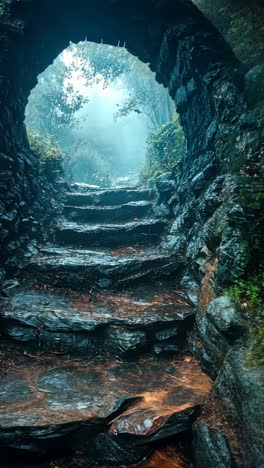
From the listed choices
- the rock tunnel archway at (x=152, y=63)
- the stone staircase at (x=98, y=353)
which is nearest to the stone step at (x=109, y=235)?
the stone staircase at (x=98, y=353)

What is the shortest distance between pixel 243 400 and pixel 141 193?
9.26m

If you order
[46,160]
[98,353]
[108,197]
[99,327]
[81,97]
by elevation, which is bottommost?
[98,353]

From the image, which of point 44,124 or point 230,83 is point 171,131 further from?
Answer: point 44,124

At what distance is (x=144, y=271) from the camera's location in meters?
6.53

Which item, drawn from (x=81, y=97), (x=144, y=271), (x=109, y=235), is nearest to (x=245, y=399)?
(x=144, y=271)

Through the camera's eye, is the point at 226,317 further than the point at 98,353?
No

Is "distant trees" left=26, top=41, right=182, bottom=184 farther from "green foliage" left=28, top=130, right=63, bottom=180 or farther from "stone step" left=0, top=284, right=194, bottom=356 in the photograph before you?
"stone step" left=0, top=284, right=194, bottom=356

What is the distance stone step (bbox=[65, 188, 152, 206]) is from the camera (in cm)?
1080

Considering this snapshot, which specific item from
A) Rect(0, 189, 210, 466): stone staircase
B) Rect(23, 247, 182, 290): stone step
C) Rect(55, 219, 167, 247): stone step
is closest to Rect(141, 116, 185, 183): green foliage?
Rect(55, 219, 167, 247): stone step

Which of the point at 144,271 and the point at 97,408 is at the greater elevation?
the point at 144,271

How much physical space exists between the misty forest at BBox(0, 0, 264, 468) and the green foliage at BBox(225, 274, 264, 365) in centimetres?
2

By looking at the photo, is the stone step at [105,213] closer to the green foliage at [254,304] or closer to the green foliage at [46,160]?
the green foliage at [46,160]

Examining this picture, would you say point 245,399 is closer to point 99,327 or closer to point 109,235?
point 99,327

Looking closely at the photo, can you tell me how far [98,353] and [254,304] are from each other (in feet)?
9.06
